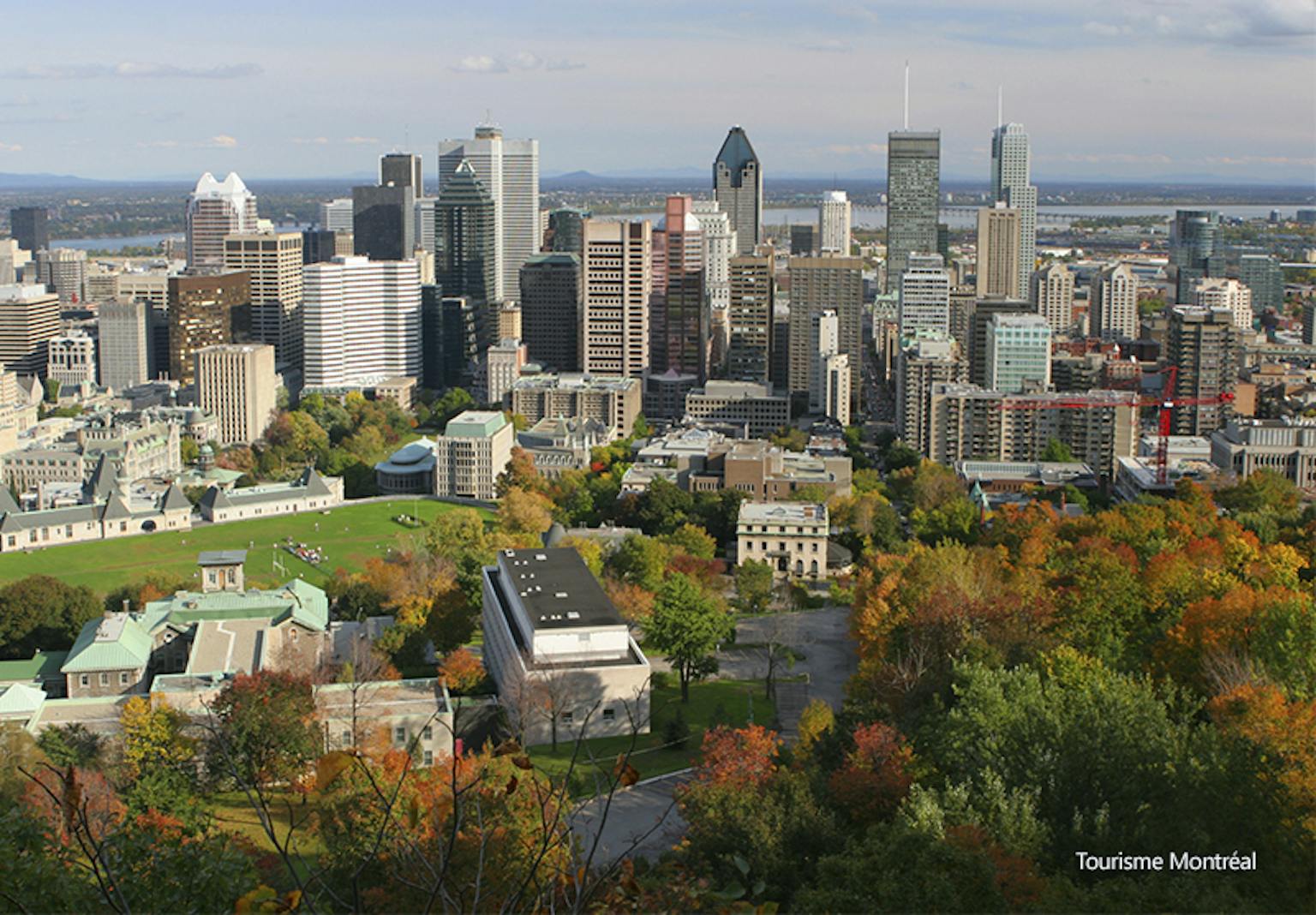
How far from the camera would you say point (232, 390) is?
107ft

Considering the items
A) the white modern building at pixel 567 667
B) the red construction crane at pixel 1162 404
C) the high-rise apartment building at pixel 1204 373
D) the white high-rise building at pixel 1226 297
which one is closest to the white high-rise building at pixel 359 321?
the red construction crane at pixel 1162 404

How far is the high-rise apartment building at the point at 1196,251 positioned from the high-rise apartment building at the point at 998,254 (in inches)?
219

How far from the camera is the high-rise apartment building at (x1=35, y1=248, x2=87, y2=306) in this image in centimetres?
5041

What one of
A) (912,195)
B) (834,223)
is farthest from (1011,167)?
(912,195)

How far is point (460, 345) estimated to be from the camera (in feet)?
136

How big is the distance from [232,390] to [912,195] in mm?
29750

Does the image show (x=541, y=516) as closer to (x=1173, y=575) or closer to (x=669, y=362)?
(x=1173, y=575)

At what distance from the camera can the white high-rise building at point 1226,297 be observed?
42.3 meters

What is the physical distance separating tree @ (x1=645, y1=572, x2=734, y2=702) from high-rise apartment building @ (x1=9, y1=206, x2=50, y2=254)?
54.1m

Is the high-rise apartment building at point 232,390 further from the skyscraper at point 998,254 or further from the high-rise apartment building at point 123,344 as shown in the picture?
the skyscraper at point 998,254

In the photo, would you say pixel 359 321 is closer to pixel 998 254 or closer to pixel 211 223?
pixel 211 223

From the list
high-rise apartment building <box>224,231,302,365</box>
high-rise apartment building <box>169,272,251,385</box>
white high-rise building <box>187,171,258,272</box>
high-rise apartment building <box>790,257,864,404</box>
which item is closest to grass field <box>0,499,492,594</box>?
high-rise apartment building <box>790,257,864,404</box>

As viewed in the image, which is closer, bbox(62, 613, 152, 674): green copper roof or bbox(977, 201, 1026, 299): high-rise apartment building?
bbox(62, 613, 152, 674): green copper roof

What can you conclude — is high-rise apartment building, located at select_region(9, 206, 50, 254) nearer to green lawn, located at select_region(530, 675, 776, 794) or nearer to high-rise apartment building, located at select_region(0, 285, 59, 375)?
high-rise apartment building, located at select_region(0, 285, 59, 375)
